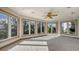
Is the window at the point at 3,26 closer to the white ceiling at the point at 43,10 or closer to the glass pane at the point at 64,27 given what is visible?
the white ceiling at the point at 43,10

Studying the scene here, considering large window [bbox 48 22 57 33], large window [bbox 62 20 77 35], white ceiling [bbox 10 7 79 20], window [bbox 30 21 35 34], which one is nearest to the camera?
white ceiling [bbox 10 7 79 20]

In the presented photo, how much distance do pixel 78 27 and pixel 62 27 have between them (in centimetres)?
372

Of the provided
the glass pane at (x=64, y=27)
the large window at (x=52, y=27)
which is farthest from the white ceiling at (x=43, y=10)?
the large window at (x=52, y=27)

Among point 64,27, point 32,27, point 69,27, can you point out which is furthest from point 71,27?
point 32,27

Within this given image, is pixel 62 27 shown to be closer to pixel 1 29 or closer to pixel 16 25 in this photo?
pixel 16 25

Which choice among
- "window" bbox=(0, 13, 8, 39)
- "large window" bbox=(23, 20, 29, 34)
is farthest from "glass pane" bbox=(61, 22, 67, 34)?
"window" bbox=(0, 13, 8, 39)

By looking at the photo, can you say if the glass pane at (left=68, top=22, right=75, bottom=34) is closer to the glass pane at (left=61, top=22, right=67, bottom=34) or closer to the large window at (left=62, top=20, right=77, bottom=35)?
the large window at (left=62, top=20, right=77, bottom=35)

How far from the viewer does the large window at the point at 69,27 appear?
14.2 m

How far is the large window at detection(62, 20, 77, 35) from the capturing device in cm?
1423

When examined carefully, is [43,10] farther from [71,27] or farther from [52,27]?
[52,27]

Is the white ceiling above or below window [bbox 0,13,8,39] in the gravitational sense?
above
